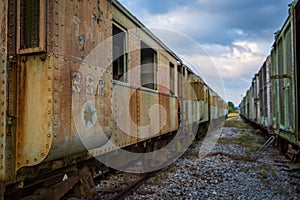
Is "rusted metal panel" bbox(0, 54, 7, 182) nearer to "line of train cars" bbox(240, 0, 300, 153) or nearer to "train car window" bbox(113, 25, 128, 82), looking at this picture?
"train car window" bbox(113, 25, 128, 82)

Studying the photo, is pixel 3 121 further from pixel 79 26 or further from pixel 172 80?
pixel 172 80

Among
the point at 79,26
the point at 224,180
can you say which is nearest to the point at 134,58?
the point at 79,26

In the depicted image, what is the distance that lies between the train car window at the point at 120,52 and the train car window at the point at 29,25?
5.90 ft

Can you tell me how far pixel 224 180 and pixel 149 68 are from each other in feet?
9.62

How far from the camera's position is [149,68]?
6305 mm

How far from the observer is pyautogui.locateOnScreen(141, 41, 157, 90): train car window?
6242 millimetres

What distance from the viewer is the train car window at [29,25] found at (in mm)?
2516

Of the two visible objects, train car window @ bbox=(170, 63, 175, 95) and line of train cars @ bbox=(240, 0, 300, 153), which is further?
train car window @ bbox=(170, 63, 175, 95)

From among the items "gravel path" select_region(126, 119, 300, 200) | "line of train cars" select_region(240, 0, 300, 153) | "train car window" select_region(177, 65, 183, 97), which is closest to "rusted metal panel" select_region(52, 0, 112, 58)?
"gravel path" select_region(126, 119, 300, 200)

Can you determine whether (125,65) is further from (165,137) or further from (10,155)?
(165,137)

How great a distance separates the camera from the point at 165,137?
25.4 feet

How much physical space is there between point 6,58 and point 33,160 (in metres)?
0.90

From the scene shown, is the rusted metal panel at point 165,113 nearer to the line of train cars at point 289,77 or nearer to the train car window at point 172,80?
the train car window at point 172,80

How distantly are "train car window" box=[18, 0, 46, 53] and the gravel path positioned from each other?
3317 millimetres
